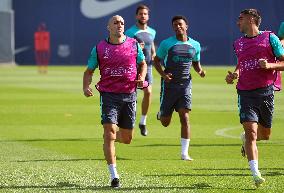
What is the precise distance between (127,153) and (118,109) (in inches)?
136

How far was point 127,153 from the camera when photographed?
1519cm

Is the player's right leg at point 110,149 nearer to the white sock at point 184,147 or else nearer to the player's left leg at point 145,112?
the white sock at point 184,147

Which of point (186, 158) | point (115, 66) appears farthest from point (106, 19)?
point (115, 66)

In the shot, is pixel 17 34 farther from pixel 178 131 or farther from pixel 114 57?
pixel 114 57

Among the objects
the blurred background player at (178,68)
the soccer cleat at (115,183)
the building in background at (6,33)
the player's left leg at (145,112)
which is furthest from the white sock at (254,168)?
the building in background at (6,33)

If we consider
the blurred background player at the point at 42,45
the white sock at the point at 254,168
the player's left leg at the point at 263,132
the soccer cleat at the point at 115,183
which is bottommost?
the blurred background player at the point at 42,45

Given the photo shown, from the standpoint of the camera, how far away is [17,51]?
59219 mm

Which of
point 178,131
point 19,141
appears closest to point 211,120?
point 178,131

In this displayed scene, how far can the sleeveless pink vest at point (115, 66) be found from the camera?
38.4 feet

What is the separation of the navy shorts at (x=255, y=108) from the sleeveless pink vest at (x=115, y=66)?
1397 mm

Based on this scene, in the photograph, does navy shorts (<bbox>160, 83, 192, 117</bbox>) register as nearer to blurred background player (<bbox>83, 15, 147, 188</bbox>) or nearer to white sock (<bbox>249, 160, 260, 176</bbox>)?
blurred background player (<bbox>83, 15, 147, 188</bbox>)

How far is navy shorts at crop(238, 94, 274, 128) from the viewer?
1140 cm

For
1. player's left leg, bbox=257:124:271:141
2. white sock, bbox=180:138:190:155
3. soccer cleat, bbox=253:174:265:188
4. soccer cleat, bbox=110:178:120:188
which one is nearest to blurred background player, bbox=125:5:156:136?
white sock, bbox=180:138:190:155

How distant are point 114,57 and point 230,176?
2076 mm
